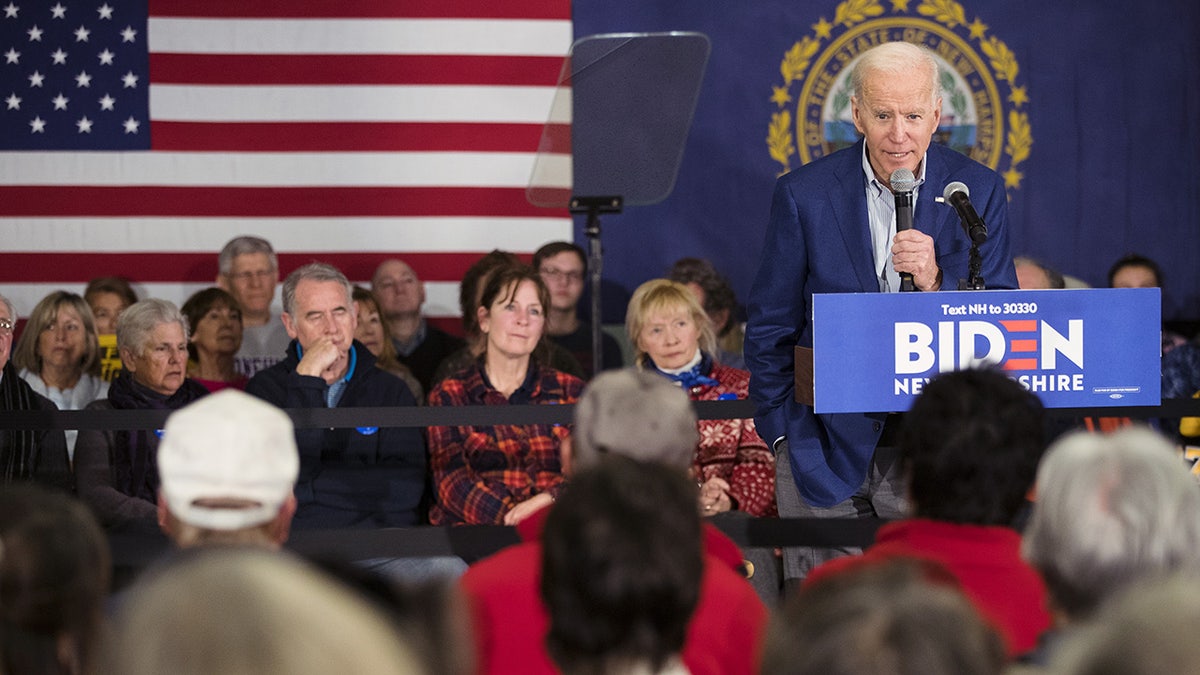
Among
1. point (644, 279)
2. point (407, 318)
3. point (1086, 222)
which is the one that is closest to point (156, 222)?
point (407, 318)

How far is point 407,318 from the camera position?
6359mm

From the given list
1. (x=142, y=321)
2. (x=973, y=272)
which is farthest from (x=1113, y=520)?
(x=142, y=321)

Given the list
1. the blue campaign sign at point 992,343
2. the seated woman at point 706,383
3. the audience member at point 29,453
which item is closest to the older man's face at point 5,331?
the audience member at point 29,453

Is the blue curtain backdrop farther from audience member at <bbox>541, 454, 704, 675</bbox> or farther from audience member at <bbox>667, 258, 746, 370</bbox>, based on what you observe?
audience member at <bbox>541, 454, 704, 675</bbox>

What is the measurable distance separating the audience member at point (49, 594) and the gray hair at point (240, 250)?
15.3 feet

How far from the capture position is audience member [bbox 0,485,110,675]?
5.43 ft

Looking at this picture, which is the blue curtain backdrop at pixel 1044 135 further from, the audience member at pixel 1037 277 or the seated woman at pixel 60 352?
the seated woman at pixel 60 352

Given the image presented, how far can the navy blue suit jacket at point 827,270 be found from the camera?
3146mm

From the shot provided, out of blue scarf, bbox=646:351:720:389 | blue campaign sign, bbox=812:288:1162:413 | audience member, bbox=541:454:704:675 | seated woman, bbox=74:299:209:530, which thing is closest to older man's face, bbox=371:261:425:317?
seated woman, bbox=74:299:209:530

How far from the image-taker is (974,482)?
2.13m

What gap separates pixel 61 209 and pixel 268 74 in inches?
46.6

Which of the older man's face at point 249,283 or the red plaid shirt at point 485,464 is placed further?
the older man's face at point 249,283

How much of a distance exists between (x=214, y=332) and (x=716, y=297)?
2.14 meters

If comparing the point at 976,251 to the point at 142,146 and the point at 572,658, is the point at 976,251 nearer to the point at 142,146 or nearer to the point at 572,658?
the point at 572,658
